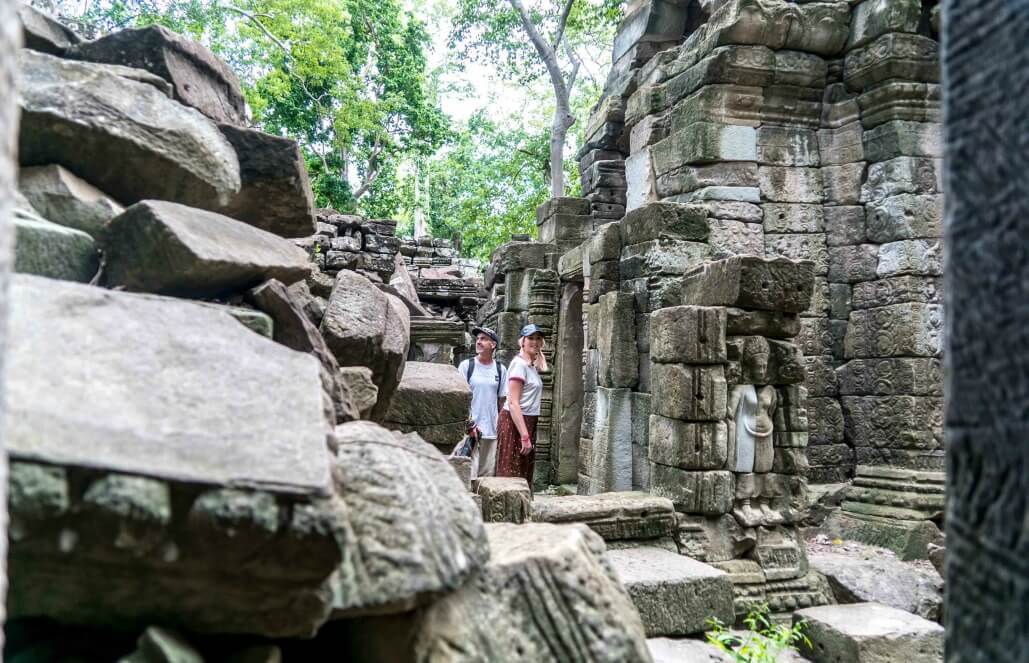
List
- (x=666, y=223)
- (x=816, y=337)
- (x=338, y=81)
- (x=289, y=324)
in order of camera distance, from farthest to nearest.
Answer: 1. (x=338, y=81)
2. (x=816, y=337)
3. (x=666, y=223)
4. (x=289, y=324)

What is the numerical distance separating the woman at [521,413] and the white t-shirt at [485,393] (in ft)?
0.54

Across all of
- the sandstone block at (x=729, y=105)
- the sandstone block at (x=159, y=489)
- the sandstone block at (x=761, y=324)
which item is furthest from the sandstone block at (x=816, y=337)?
the sandstone block at (x=159, y=489)

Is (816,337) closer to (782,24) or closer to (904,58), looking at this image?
(904,58)

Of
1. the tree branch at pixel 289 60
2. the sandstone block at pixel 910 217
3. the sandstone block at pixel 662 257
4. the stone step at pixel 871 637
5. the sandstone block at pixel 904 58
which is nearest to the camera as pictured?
the stone step at pixel 871 637

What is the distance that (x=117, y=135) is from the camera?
2.06 meters

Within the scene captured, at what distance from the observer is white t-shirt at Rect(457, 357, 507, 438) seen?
6.71 metres

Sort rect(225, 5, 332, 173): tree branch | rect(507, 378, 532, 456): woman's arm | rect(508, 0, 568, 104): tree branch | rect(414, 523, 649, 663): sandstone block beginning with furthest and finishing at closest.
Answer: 1. rect(508, 0, 568, 104): tree branch
2. rect(225, 5, 332, 173): tree branch
3. rect(507, 378, 532, 456): woman's arm
4. rect(414, 523, 649, 663): sandstone block

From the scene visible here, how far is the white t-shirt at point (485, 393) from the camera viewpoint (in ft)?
22.0

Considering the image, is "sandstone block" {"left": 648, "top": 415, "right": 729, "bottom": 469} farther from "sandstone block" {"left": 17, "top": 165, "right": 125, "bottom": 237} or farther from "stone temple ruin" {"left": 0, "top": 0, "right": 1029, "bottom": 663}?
"sandstone block" {"left": 17, "top": 165, "right": 125, "bottom": 237}

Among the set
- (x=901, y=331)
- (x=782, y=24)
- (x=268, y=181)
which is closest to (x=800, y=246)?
(x=901, y=331)

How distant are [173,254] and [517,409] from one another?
495 cm

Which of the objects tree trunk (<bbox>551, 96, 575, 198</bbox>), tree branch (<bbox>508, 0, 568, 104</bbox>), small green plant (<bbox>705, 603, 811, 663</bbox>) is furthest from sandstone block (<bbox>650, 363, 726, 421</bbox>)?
tree branch (<bbox>508, 0, 568, 104</bbox>)

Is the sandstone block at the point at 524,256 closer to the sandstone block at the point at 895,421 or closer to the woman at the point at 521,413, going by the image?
the woman at the point at 521,413

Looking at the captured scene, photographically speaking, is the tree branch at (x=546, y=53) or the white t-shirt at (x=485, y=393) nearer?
the white t-shirt at (x=485, y=393)
